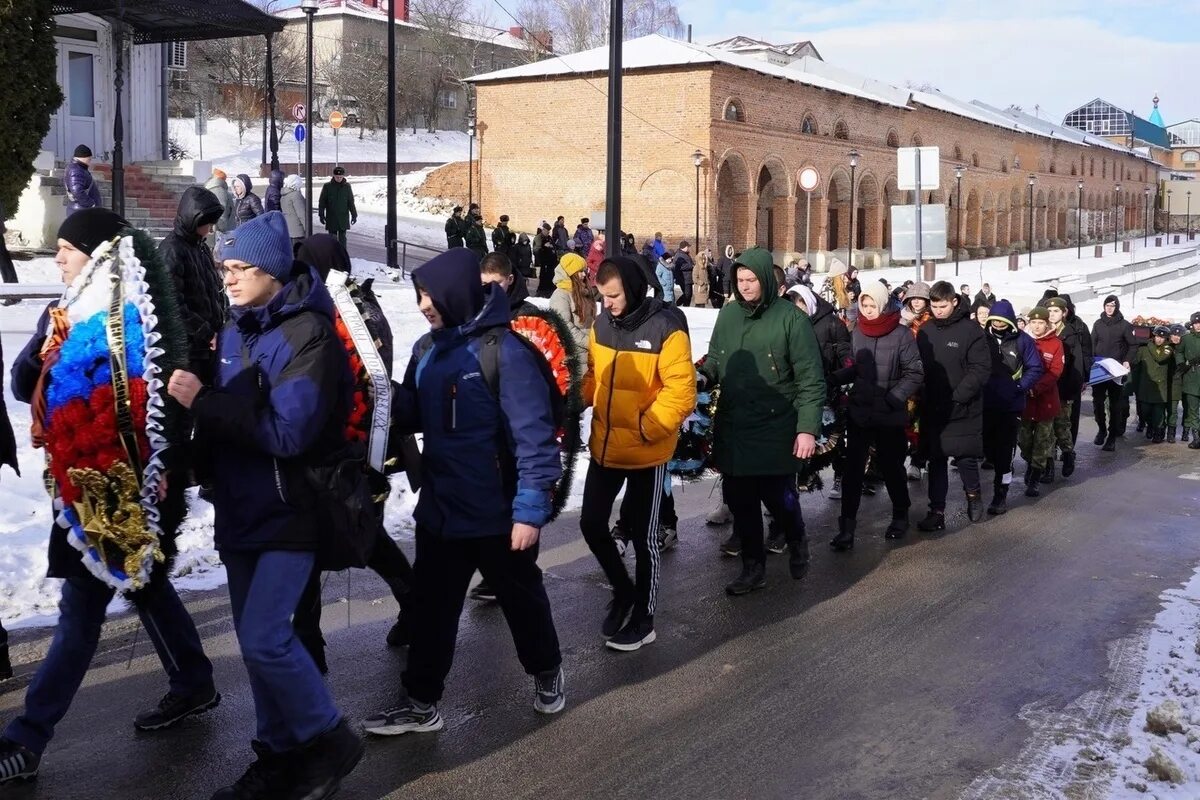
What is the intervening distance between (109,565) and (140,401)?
0.63 metres

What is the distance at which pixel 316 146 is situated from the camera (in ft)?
199

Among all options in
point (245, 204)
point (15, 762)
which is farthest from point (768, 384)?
point (245, 204)

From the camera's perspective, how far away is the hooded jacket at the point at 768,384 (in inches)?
295

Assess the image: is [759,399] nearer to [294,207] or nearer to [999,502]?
[999,502]

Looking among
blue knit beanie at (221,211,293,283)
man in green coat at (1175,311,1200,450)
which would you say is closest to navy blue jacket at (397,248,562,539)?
blue knit beanie at (221,211,293,283)

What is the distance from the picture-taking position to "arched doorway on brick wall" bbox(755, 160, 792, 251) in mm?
45625

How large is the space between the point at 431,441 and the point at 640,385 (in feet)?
6.07

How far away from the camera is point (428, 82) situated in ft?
258

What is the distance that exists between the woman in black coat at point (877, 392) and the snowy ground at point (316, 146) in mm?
43553

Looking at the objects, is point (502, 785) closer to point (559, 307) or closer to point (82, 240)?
point (82, 240)

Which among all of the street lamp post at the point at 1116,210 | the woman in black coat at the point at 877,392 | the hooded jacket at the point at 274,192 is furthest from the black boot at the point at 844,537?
the street lamp post at the point at 1116,210

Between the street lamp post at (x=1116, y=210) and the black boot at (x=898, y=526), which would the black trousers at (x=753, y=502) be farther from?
the street lamp post at (x=1116, y=210)

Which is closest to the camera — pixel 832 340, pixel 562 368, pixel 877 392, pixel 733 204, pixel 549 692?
pixel 549 692

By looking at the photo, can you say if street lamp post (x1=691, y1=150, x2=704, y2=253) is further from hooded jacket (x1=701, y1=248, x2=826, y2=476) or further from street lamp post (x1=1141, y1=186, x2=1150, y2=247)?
street lamp post (x1=1141, y1=186, x2=1150, y2=247)
